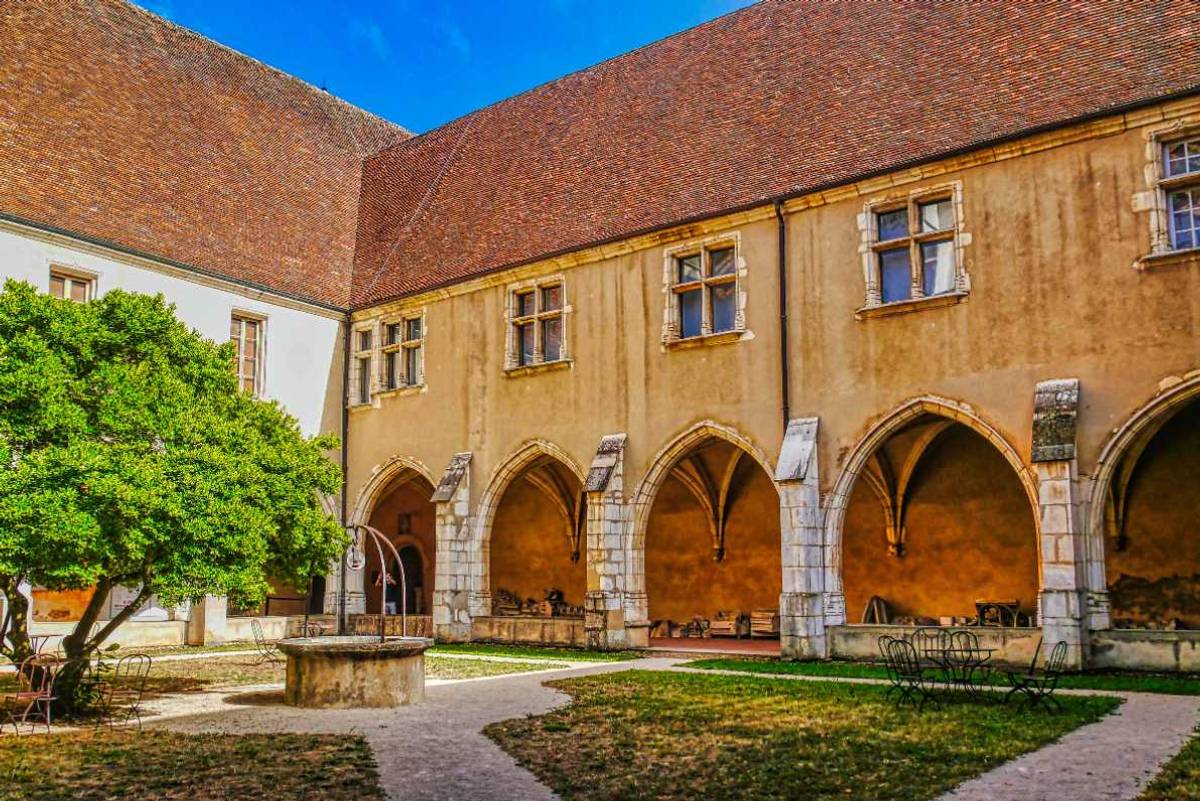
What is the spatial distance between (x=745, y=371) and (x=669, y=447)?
170 centimetres

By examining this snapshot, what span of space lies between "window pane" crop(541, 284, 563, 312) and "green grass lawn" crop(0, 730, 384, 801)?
1123 cm

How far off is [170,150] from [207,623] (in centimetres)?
859

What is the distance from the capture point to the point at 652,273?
57.9ft

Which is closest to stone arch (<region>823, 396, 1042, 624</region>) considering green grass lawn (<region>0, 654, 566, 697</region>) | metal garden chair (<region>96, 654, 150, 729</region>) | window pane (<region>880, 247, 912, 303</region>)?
window pane (<region>880, 247, 912, 303</region>)

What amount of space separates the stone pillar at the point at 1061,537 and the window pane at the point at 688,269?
6055 millimetres

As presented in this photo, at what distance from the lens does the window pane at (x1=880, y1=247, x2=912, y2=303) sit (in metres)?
15.3

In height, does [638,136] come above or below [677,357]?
above

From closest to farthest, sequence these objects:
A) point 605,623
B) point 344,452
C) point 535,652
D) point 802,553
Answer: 1. point 802,553
2. point 605,623
3. point 535,652
4. point 344,452

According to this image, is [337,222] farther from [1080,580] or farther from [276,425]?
[1080,580]

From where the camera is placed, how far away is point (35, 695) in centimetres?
875

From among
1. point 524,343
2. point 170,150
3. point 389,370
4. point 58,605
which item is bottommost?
point 58,605

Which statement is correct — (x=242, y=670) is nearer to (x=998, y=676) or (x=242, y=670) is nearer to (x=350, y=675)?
(x=350, y=675)

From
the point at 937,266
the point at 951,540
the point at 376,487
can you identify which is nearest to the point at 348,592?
the point at 376,487

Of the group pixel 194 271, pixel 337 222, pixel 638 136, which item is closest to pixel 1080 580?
pixel 638 136
